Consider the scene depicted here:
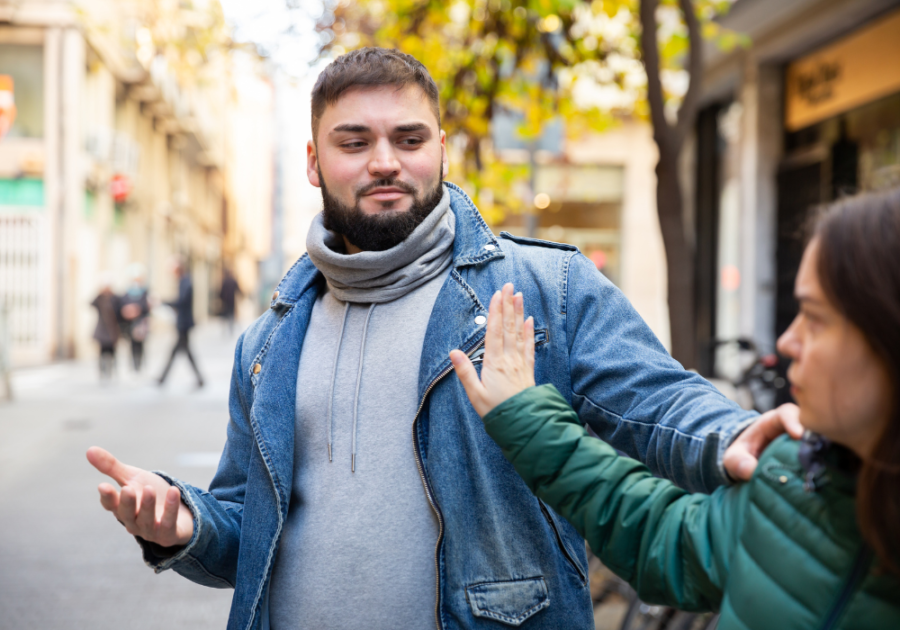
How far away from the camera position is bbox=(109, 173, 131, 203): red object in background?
23.7 m

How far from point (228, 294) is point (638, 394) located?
90.8 feet

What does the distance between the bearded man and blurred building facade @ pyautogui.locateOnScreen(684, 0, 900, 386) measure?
7.49 m

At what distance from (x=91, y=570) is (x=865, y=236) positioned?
5365mm

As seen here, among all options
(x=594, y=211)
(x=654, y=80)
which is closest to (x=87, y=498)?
(x=654, y=80)

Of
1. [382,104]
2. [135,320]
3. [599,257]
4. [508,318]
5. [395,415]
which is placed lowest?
[135,320]

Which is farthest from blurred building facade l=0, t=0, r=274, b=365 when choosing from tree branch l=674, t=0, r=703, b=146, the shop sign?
tree branch l=674, t=0, r=703, b=146

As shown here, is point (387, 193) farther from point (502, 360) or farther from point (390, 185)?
point (502, 360)

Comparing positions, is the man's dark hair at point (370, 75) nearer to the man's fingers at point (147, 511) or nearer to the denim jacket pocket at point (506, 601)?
the man's fingers at point (147, 511)

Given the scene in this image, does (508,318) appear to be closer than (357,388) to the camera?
Yes

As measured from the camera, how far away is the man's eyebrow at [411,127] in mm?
2180

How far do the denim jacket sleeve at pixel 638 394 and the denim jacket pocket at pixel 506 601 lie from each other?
1.12ft

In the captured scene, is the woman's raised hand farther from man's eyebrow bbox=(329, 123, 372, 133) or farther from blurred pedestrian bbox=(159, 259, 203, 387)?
blurred pedestrian bbox=(159, 259, 203, 387)

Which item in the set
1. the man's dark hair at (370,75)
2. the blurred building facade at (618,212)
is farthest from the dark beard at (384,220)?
the blurred building facade at (618,212)

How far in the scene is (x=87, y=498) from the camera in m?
7.21
